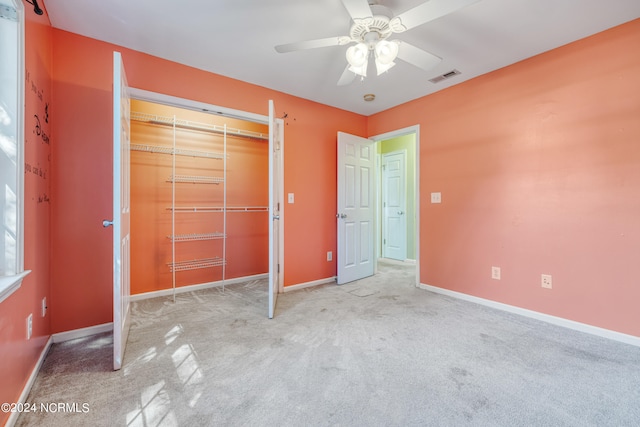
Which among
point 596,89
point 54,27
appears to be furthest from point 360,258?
point 54,27

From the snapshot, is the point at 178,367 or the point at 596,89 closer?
the point at 178,367

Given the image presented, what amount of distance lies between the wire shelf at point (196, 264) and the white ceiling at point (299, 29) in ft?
7.34

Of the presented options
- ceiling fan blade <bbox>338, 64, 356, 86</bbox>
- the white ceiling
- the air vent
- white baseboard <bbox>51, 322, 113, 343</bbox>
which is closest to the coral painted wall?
white baseboard <bbox>51, 322, 113, 343</bbox>

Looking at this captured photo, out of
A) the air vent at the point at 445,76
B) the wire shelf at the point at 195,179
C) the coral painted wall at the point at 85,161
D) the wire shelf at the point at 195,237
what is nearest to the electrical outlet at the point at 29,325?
the coral painted wall at the point at 85,161

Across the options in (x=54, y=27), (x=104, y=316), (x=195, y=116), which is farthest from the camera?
(x=195, y=116)

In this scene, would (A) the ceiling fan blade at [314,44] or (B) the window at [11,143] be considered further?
(A) the ceiling fan blade at [314,44]

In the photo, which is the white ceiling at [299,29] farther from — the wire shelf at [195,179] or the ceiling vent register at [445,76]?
the wire shelf at [195,179]

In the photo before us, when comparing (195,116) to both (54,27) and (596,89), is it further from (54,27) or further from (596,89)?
(596,89)

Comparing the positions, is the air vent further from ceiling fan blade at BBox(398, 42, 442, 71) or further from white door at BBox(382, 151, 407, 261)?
white door at BBox(382, 151, 407, 261)

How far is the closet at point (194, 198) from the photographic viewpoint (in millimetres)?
3107

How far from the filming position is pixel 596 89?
86.7 inches

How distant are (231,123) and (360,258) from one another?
8.63 feet

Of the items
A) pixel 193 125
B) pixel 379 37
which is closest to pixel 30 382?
pixel 193 125

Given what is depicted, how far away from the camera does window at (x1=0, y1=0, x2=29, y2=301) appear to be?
1.36 meters
